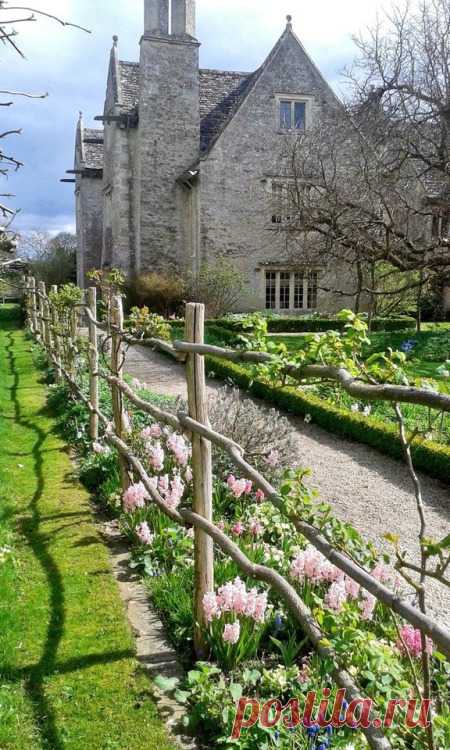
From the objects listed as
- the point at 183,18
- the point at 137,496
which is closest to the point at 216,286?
the point at 183,18

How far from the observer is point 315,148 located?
18.3 meters

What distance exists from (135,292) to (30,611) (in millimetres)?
19972

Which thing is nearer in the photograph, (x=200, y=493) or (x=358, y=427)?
(x=200, y=493)

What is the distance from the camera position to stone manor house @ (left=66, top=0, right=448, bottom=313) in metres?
22.7

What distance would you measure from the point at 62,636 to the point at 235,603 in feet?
3.14

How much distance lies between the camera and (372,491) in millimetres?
5832

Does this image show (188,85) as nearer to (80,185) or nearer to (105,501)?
(80,185)

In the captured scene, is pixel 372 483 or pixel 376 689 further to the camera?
pixel 372 483

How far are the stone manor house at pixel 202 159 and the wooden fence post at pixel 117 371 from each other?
17.5 metres

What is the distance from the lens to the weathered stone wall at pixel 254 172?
74.5 ft

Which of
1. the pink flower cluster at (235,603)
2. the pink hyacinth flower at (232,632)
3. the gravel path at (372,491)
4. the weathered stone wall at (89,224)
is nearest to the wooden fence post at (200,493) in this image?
the pink flower cluster at (235,603)

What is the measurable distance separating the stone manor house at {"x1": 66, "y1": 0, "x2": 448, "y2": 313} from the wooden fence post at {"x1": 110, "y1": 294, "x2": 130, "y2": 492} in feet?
57.3

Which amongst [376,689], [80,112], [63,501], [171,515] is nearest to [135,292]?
[80,112]

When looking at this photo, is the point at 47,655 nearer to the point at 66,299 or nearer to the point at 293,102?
the point at 66,299
